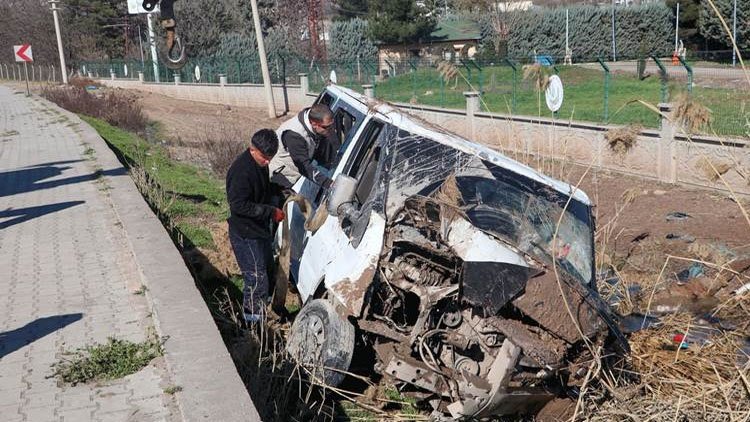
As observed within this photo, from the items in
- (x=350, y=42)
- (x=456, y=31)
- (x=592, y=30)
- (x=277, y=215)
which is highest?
(x=456, y=31)

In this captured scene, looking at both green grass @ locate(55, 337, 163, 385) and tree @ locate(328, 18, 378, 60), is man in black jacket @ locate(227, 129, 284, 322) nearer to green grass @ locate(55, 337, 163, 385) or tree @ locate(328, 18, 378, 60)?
green grass @ locate(55, 337, 163, 385)

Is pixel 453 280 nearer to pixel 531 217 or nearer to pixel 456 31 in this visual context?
pixel 531 217

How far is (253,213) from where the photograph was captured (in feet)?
22.3

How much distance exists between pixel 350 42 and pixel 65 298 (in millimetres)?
57893

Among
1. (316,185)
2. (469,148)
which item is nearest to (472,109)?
(316,185)

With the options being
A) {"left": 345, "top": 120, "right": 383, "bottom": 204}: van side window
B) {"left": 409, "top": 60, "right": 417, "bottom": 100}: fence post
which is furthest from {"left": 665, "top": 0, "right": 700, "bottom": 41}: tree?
{"left": 345, "top": 120, "right": 383, "bottom": 204}: van side window

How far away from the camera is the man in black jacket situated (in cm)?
681

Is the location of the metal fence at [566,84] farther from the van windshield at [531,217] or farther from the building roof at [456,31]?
the building roof at [456,31]

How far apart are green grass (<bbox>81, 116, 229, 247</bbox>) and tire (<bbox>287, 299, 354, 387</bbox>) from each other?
4277mm

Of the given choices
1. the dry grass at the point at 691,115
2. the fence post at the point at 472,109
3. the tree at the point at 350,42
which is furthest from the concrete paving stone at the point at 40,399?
the tree at the point at 350,42

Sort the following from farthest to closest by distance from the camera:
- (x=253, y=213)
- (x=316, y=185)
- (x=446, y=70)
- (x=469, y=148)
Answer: (x=446, y=70), (x=316, y=185), (x=253, y=213), (x=469, y=148)

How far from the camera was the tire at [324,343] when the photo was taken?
213 inches

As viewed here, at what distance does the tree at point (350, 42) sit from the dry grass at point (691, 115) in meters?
57.4

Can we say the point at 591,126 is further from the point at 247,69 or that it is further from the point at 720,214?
the point at 247,69
